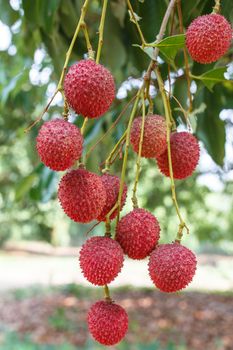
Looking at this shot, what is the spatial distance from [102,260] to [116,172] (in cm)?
118

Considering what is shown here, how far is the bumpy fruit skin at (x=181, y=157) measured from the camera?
867mm

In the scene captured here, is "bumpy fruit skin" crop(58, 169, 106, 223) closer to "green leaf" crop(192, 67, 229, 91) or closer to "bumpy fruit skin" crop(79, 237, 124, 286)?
"bumpy fruit skin" crop(79, 237, 124, 286)

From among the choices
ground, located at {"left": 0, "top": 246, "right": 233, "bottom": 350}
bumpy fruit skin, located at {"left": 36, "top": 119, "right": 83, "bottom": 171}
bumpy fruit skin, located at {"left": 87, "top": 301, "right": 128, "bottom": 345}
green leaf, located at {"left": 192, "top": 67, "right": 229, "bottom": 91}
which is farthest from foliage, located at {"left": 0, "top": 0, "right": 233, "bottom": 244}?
ground, located at {"left": 0, "top": 246, "right": 233, "bottom": 350}

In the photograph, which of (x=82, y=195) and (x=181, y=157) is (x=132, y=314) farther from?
(x=82, y=195)

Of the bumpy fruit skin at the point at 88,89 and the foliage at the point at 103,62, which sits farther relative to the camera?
the foliage at the point at 103,62

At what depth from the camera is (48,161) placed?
712mm

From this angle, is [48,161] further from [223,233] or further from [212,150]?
[223,233]

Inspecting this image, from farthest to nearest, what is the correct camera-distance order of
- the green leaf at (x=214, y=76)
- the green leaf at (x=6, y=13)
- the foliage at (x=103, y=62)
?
the green leaf at (x=6, y=13) < the foliage at (x=103, y=62) < the green leaf at (x=214, y=76)

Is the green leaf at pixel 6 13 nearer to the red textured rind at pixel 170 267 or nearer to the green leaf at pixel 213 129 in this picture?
the green leaf at pixel 213 129

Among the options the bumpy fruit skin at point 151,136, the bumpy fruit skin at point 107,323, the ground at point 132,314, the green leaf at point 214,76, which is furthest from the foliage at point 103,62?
the ground at point 132,314

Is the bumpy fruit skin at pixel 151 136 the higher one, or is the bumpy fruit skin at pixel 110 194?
the bumpy fruit skin at pixel 151 136

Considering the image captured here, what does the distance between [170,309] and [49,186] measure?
478cm

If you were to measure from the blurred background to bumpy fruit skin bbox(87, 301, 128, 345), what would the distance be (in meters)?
0.30

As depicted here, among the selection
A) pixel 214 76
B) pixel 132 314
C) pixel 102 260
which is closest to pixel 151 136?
pixel 102 260
